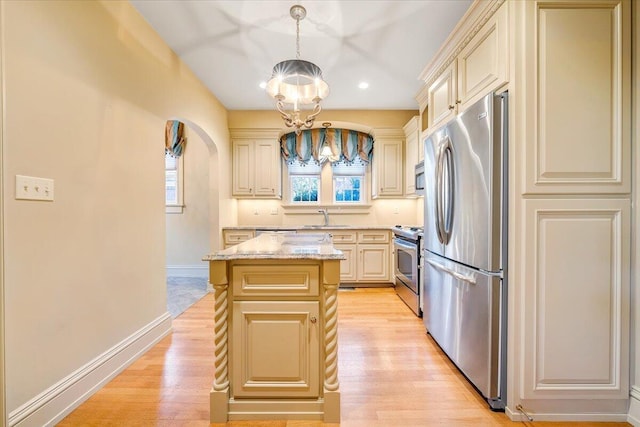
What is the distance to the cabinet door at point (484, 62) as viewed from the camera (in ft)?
5.60

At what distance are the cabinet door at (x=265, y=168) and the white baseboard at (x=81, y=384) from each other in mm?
2638

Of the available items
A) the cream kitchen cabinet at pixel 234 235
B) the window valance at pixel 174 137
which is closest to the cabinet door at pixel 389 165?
the cream kitchen cabinet at pixel 234 235

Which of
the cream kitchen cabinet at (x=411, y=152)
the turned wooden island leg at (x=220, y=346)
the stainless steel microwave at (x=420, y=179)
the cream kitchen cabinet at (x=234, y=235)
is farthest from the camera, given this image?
the cream kitchen cabinet at (x=234, y=235)

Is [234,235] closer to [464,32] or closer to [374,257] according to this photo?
[374,257]

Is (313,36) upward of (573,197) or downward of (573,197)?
upward

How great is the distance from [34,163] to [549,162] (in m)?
2.79

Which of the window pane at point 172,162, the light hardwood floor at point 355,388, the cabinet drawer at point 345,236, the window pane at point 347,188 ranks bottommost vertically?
the light hardwood floor at point 355,388

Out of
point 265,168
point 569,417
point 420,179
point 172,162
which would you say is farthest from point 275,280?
point 172,162

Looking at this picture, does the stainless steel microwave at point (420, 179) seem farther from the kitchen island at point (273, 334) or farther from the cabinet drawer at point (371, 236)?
the kitchen island at point (273, 334)

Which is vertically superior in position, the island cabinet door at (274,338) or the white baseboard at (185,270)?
the island cabinet door at (274,338)

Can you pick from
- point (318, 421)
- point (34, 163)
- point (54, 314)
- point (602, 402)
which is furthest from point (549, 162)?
point (54, 314)

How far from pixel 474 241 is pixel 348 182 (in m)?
3.51

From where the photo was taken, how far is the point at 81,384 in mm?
1798

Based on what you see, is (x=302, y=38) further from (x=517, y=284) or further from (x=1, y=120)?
(x=517, y=284)
